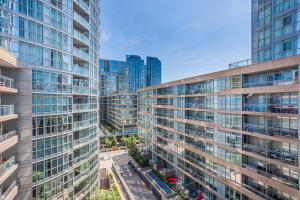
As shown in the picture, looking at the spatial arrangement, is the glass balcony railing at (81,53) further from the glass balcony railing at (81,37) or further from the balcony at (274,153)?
the balcony at (274,153)

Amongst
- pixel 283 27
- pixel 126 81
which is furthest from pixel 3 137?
pixel 126 81

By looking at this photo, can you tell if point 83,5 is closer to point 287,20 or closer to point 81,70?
point 81,70

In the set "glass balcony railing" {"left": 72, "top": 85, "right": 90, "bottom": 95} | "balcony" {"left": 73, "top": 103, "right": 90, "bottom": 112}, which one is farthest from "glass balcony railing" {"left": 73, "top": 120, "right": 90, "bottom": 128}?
"glass balcony railing" {"left": 72, "top": 85, "right": 90, "bottom": 95}

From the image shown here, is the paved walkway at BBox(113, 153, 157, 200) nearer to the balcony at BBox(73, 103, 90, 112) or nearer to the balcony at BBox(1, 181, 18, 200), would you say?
the balcony at BBox(73, 103, 90, 112)

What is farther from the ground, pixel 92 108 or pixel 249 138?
pixel 92 108

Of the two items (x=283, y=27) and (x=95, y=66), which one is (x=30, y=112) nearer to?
(x=95, y=66)

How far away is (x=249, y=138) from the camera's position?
20969 mm

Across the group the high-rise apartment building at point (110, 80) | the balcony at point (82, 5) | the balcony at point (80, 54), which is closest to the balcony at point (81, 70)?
the balcony at point (80, 54)

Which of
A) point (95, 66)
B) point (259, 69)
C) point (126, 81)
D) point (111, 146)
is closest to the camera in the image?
point (259, 69)

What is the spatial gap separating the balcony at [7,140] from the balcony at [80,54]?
1112 cm

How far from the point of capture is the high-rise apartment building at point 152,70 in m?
138

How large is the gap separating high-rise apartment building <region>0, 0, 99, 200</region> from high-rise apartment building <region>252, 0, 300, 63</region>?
28.8m

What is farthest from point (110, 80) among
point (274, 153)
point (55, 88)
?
point (274, 153)

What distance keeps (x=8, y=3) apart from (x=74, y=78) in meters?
9.80
